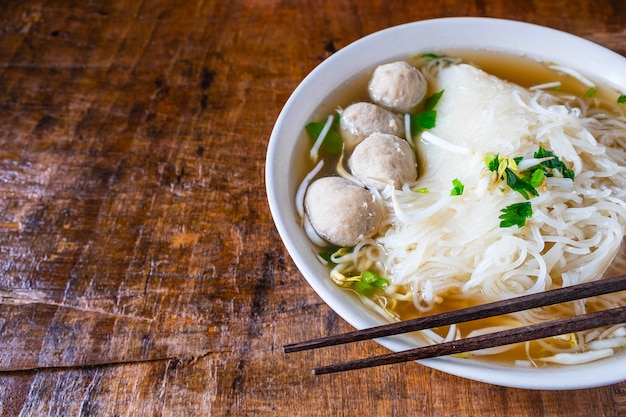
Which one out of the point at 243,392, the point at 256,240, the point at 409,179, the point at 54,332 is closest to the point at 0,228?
the point at 54,332

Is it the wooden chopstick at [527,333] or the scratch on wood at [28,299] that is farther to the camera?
the scratch on wood at [28,299]

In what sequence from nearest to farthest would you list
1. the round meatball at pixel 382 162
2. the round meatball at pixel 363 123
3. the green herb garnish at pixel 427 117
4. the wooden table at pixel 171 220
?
the wooden table at pixel 171 220 < the round meatball at pixel 382 162 < the round meatball at pixel 363 123 < the green herb garnish at pixel 427 117

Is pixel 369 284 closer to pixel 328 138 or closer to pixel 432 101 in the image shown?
pixel 328 138

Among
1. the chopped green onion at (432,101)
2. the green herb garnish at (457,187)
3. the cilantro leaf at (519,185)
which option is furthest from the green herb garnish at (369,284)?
the chopped green onion at (432,101)

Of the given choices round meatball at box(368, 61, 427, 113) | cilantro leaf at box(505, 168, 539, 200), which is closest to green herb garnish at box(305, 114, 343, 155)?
round meatball at box(368, 61, 427, 113)

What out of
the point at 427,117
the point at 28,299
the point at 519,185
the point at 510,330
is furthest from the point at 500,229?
the point at 28,299

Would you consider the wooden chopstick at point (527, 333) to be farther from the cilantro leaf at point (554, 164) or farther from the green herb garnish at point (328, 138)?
the green herb garnish at point (328, 138)
